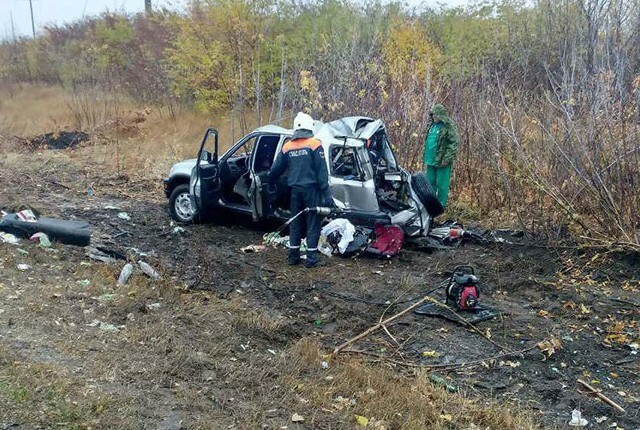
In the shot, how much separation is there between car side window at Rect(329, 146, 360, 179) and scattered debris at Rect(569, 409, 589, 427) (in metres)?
4.44

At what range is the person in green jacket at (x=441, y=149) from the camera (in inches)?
381

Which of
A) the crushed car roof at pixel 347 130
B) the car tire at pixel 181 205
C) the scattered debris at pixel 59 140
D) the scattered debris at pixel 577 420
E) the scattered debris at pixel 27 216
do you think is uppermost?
the crushed car roof at pixel 347 130

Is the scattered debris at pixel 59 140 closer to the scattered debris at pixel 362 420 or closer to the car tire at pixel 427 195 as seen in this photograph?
the car tire at pixel 427 195

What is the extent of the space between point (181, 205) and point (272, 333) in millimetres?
4600

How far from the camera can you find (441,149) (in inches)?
385

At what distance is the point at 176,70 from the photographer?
19.2 metres

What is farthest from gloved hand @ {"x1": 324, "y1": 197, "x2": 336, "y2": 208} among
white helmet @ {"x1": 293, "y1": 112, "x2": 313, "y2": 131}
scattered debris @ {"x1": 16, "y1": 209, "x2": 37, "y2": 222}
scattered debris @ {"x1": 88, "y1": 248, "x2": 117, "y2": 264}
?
scattered debris @ {"x1": 16, "y1": 209, "x2": 37, "y2": 222}

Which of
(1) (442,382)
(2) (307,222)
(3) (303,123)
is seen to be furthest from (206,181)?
(1) (442,382)

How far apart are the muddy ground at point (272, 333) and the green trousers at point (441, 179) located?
1.55 m

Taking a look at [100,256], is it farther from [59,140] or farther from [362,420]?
[59,140]

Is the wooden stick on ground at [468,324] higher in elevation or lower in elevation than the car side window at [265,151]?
lower

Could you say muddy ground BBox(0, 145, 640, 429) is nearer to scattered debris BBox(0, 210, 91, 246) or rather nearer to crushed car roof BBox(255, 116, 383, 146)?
scattered debris BBox(0, 210, 91, 246)

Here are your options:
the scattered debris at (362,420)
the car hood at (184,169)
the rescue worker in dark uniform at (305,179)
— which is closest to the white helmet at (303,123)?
the rescue worker in dark uniform at (305,179)

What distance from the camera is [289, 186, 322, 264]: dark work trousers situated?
303 inches
